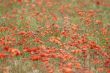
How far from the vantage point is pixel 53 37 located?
9.66 metres

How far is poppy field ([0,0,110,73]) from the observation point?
7.91 metres

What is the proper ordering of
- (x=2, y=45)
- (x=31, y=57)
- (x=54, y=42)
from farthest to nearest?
(x=54, y=42)
(x=2, y=45)
(x=31, y=57)

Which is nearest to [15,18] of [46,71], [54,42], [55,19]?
[55,19]

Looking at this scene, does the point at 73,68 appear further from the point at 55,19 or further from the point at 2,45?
the point at 55,19

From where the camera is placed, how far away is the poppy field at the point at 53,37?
26.0ft

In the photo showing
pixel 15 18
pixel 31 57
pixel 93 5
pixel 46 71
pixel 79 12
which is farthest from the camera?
pixel 93 5

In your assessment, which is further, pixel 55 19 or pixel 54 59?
pixel 55 19

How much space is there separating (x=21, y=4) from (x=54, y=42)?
465cm

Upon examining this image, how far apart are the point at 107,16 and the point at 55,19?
264 centimetres

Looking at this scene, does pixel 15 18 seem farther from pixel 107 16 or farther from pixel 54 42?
Result: pixel 107 16

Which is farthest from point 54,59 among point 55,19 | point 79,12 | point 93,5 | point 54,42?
point 93,5

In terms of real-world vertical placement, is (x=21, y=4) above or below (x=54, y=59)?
above

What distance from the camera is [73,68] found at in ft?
25.5

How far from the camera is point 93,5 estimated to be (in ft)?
47.9
